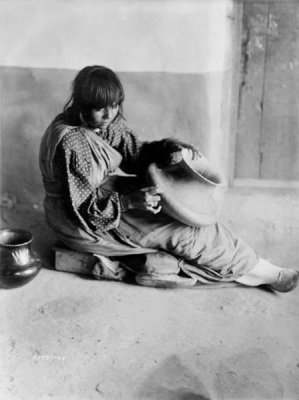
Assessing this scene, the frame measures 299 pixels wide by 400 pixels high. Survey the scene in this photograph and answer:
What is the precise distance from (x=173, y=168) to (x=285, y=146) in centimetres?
113

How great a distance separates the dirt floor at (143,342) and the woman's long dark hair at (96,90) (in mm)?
805

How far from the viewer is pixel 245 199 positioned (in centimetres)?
285

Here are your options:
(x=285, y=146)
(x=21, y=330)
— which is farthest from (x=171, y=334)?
(x=285, y=146)

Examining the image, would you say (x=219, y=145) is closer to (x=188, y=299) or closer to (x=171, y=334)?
(x=188, y=299)

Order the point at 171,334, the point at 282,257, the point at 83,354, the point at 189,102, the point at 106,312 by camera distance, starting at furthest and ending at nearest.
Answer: the point at 189,102, the point at 282,257, the point at 106,312, the point at 171,334, the point at 83,354

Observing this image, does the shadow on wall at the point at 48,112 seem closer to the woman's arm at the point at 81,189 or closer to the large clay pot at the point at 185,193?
the woman's arm at the point at 81,189

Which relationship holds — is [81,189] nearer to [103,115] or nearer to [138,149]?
[103,115]

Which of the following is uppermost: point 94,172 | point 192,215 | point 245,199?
point 94,172

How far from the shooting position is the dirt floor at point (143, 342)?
1.52 meters

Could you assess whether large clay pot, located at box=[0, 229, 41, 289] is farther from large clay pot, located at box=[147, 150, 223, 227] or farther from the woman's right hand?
large clay pot, located at box=[147, 150, 223, 227]

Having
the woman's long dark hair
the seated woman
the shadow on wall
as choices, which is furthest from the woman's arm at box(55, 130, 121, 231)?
the shadow on wall

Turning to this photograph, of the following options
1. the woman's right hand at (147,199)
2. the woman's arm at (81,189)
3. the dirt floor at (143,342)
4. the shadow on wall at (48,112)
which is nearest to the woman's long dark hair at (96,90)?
the woman's arm at (81,189)

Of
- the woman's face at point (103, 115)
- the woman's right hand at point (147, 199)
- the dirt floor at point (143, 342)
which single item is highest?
the woman's face at point (103, 115)

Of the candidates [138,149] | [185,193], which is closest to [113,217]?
[185,193]
